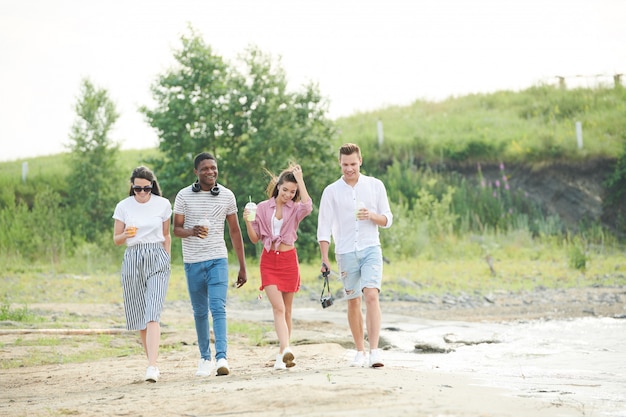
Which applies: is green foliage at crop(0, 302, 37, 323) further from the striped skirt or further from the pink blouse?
the pink blouse

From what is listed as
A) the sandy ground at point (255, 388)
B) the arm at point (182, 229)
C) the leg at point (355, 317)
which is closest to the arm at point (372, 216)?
the leg at point (355, 317)

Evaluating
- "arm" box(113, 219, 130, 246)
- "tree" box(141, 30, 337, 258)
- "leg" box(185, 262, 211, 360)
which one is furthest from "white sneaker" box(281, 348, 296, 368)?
"tree" box(141, 30, 337, 258)

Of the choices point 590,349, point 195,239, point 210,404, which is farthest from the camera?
point 590,349

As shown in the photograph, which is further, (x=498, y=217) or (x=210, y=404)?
(x=498, y=217)

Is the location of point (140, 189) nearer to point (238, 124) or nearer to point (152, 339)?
point (152, 339)

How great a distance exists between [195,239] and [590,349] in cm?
485

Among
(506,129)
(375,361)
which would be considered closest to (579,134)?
(506,129)

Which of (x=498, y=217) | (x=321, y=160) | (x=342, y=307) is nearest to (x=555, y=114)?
(x=498, y=217)

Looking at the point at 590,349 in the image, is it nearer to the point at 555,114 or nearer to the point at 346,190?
the point at 346,190

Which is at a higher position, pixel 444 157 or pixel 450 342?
pixel 444 157

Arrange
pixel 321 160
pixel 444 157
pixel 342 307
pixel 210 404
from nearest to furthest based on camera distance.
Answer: pixel 210 404, pixel 342 307, pixel 321 160, pixel 444 157

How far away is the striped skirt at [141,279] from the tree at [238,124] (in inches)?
663

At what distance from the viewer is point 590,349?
10953 millimetres

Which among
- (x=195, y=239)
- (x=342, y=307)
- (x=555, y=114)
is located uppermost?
(x=555, y=114)
